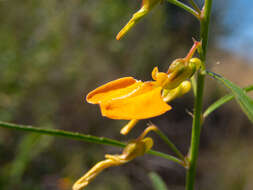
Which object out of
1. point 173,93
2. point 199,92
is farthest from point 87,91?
point 199,92

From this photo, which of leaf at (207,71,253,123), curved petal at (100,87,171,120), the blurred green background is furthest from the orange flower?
Answer: the blurred green background

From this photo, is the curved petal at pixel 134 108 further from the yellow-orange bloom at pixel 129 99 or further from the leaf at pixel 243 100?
the leaf at pixel 243 100

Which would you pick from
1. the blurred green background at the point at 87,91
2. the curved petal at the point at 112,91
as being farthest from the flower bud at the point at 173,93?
the blurred green background at the point at 87,91

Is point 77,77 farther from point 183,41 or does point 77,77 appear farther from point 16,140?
point 183,41

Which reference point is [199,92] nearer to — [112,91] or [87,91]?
[112,91]

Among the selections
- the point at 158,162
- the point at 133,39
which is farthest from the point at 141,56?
the point at 158,162
